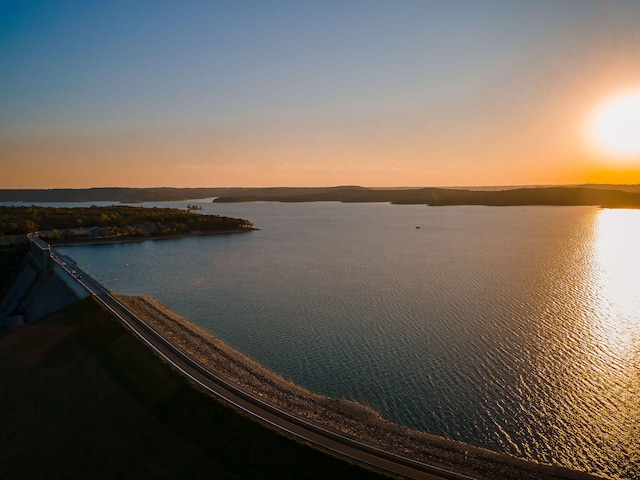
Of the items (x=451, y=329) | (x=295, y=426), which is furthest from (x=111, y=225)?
(x=295, y=426)

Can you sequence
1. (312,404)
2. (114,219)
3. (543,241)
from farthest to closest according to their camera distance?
(114,219) → (543,241) → (312,404)

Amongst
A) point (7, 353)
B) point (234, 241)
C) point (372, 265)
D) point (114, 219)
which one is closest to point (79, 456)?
point (7, 353)

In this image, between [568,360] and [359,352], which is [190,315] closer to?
[359,352]

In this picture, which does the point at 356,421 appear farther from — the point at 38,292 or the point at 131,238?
the point at 131,238

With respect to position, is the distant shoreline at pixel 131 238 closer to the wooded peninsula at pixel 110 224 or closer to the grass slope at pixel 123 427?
the wooded peninsula at pixel 110 224

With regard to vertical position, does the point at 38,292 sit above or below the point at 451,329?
below

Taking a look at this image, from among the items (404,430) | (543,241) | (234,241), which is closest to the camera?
(404,430)
